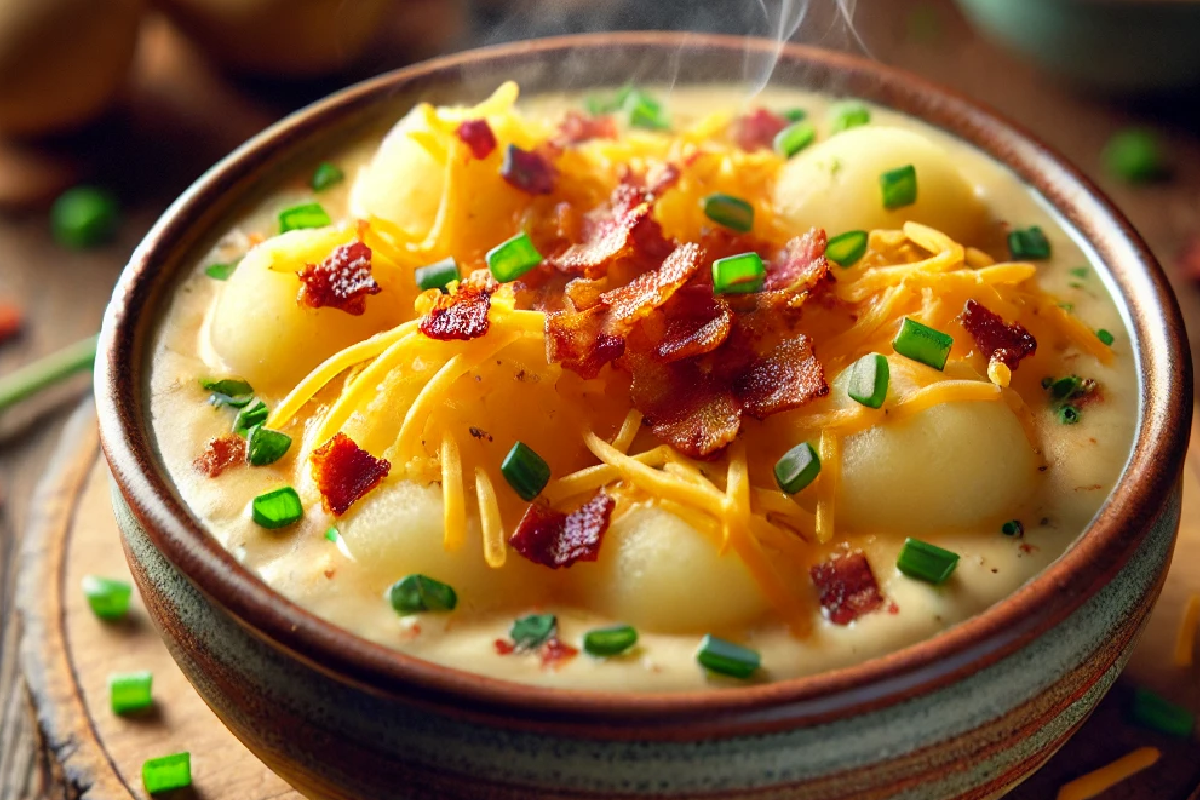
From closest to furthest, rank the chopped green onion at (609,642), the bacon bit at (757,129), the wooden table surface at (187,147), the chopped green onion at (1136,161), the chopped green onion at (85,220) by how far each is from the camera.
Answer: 1. the chopped green onion at (609,642)
2. the bacon bit at (757,129)
3. the wooden table surface at (187,147)
4. the chopped green onion at (85,220)
5. the chopped green onion at (1136,161)

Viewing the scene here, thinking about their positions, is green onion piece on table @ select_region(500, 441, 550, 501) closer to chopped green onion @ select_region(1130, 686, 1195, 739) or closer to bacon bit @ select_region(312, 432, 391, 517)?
bacon bit @ select_region(312, 432, 391, 517)

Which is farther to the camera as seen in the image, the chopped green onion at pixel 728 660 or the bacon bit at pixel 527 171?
the bacon bit at pixel 527 171

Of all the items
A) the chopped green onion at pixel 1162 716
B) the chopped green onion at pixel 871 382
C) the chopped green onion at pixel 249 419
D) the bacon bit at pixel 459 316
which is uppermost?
the bacon bit at pixel 459 316

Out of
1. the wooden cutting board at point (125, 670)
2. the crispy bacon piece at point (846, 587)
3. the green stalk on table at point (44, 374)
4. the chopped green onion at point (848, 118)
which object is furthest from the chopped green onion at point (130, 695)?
the chopped green onion at point (848, 118)

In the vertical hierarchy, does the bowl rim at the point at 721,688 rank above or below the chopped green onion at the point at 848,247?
below

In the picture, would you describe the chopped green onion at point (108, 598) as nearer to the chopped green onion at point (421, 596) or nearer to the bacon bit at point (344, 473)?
the bacon bit at point (344, 473)

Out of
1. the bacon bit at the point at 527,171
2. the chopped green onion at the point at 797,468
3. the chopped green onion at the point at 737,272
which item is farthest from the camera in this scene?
the bacon bit at the point at 527,171

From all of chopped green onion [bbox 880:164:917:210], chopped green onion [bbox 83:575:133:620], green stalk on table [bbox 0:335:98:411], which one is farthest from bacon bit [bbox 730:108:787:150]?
Answer: green stalk on table [bbox 0:335:98:411]
